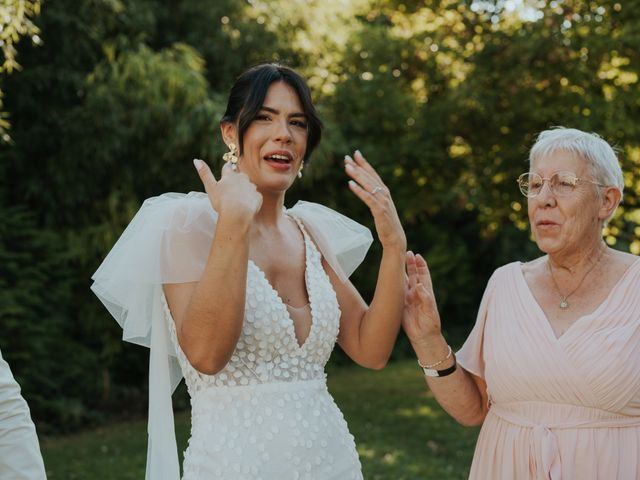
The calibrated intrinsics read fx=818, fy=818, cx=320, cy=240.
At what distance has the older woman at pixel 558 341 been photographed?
2.79 meters

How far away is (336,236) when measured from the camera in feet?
10.9

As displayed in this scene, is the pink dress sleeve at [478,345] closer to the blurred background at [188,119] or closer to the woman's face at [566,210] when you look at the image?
the woman's face at [566,210]

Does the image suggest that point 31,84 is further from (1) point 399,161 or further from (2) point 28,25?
(1) point 399,161

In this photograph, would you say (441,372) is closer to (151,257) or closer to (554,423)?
(554,423)

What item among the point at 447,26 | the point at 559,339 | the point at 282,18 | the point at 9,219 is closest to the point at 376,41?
the point at 447,26

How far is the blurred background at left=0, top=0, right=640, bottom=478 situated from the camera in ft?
27.8

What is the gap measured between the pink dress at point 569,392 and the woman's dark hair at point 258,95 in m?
1.05

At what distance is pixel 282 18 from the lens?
40.2 ft

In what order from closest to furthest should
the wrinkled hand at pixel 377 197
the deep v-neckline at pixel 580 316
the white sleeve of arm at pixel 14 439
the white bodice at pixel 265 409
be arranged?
the white sleeve of arm at pixel 14 439
the white bodice at pixel 265 409
the wrinkled hand at pixel 377 197
the deep v-neckline at pixel 580 316

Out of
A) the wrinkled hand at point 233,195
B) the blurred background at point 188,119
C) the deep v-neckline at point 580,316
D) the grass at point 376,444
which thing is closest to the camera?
the wrinkled hand at point 233,195

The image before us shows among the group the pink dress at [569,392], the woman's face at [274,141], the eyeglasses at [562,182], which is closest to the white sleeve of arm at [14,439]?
the woman's face at [274,141]

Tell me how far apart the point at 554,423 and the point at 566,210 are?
750 mm

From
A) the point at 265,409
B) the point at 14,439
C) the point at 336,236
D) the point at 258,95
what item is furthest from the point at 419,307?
the point at 14,439

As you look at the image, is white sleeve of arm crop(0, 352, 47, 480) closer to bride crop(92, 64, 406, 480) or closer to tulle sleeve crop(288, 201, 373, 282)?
bride crop(92, 64, 406, 480)
